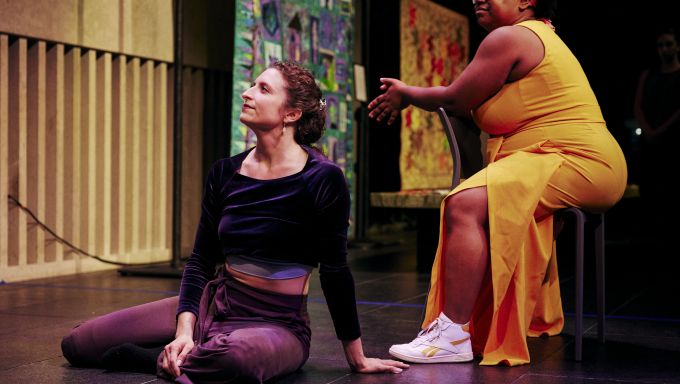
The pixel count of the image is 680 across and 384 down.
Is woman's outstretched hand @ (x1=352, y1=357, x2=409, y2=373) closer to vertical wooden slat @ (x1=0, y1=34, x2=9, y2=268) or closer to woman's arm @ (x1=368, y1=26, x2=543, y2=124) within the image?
woman's arm @ (x1=368, y1=26, x2=543, y2=124)

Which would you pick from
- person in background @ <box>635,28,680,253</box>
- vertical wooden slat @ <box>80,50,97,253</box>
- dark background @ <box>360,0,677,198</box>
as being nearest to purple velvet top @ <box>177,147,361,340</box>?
vertical wooden slat @ <box>80,50,97,253</box>

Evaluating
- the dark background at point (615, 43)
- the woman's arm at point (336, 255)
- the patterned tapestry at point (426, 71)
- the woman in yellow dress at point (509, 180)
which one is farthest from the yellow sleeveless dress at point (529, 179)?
the dark background at point (615, 43)

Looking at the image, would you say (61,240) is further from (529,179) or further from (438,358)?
(529,179)

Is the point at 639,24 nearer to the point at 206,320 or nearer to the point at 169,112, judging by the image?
the point at 169,112

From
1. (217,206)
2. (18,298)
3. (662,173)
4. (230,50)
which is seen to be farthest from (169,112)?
(217,206)

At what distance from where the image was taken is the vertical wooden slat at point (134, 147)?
19.0 feet

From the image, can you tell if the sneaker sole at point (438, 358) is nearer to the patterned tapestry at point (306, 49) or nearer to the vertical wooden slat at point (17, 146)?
the patterned tapestry at point (306, 49)

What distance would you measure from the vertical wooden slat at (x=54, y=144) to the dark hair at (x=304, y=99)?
289 cm

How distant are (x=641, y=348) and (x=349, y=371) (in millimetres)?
1035

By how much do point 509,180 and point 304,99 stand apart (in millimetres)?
690

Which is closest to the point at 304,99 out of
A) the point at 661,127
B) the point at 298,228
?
the point at 298,228

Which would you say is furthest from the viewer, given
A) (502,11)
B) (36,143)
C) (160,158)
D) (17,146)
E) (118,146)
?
(160,158)

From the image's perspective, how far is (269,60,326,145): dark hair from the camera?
2592 millimetres

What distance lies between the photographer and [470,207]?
115 inches
